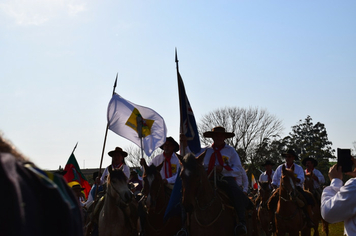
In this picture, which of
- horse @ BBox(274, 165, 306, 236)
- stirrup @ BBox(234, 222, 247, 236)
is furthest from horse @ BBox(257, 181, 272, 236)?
stirrup @ BBox(234, 222, 247, 236)

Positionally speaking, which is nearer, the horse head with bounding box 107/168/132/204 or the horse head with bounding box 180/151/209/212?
the horse head with bounding box 180/151/209/212

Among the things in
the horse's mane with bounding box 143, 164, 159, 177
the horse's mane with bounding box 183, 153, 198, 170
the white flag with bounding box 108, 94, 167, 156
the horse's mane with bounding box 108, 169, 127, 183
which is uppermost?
the white flag with bounding box 108, 94, 167, 156

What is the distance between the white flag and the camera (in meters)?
11.9

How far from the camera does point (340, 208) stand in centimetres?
416

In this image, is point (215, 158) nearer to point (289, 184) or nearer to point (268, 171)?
point (289, 184)

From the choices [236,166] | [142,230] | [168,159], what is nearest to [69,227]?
[236,166]

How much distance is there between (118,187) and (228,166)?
2.72 metres

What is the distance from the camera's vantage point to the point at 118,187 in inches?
400

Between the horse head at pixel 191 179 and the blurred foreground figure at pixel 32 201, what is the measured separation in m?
6.05

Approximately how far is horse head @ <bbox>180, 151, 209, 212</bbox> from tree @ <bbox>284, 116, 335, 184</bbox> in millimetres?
60565

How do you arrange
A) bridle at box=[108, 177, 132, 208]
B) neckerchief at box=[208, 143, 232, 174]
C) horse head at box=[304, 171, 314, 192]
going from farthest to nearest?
horse head at box=[304, 171, 314, 192]
bridle at box=[108, 177, 132, 208]
neckerchief at box=[208, 143, 232, 174]

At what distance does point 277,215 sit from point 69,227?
12206mm

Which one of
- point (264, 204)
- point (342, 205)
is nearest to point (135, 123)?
point (264, 204)

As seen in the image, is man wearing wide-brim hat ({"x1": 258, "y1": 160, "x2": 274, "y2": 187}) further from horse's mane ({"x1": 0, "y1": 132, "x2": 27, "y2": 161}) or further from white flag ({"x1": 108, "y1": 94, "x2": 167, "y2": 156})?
horse's mane ({"x1": 0, "y1": 132, "x2": 27, "y2": 161})
